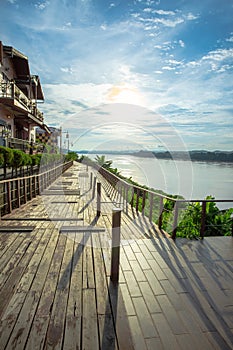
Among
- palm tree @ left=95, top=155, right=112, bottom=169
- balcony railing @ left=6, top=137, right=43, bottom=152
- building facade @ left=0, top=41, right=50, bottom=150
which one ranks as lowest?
palm tree @ left=95, top=155, right=112, bottom=169

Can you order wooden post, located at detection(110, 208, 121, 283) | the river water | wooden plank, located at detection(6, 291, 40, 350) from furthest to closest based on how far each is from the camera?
the river water → wooden post, located at detection(110, 208, 121, 283) → wooden plank, located at detection(6, 291, 40, 350)

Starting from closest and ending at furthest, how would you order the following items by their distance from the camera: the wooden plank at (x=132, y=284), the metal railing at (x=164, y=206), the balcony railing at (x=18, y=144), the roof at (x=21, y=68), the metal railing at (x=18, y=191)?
the wooden plank at (x=132, y=284) → the metal railing at (x=164, y=206) → the metal railing at (x=18, y=191) → the balcony railing at (x=18, y=144) → the roof at (x=21, y=68)

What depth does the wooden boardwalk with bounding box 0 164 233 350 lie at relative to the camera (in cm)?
181

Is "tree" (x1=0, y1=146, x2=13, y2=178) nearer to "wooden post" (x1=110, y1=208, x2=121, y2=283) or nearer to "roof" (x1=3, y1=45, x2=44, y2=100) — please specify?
"wooden post" (x1=110, y1=208, x2=121, y2=283)

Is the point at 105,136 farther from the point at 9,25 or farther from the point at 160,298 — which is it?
the point at 160,298

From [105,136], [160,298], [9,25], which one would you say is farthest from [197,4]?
[105,136]

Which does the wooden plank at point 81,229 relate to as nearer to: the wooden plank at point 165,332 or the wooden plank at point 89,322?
the wooden plank at point 89,322

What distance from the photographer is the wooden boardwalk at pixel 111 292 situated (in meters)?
1.81

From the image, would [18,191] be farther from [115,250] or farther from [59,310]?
[59,310]

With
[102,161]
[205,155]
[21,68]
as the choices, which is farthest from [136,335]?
[102,161]

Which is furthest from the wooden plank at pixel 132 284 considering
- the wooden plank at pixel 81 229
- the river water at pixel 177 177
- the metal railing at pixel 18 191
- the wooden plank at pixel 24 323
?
the river water at pixel 177 177

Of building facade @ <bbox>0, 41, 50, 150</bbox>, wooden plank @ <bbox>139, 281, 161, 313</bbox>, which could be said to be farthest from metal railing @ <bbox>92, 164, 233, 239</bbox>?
building facade @ <bbox>0, 41, 50, 150</bbox>

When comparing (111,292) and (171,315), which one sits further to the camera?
(111,292)

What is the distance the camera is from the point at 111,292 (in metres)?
2.40
